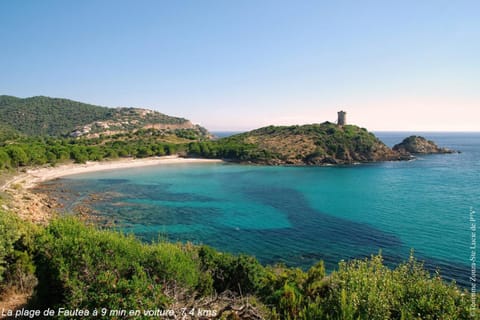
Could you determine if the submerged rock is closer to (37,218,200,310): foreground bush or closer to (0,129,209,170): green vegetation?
(0,129,209,170): green vegetation

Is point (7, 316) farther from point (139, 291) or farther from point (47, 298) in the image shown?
point (139, 291)

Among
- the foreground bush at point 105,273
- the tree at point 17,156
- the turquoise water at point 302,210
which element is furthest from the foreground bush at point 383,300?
the tree at point 17,156

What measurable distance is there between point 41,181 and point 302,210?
173 feet

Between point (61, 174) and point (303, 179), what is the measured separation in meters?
56.0

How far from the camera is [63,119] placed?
560 feet

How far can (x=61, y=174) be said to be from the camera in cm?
6594

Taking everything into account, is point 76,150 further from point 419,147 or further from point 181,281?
point 419,147

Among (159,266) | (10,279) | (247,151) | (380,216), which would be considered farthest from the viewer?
(247,151)

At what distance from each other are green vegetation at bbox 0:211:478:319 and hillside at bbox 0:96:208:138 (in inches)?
5282

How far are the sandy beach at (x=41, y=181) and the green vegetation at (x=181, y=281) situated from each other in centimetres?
1606

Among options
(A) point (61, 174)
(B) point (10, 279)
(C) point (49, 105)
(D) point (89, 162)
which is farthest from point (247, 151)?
(C) point (49, 105)

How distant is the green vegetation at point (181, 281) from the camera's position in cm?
888

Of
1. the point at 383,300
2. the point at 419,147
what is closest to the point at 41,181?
the point at 383,300

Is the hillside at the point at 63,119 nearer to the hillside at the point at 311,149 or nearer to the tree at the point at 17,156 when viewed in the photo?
the tree at the point at 17,156
